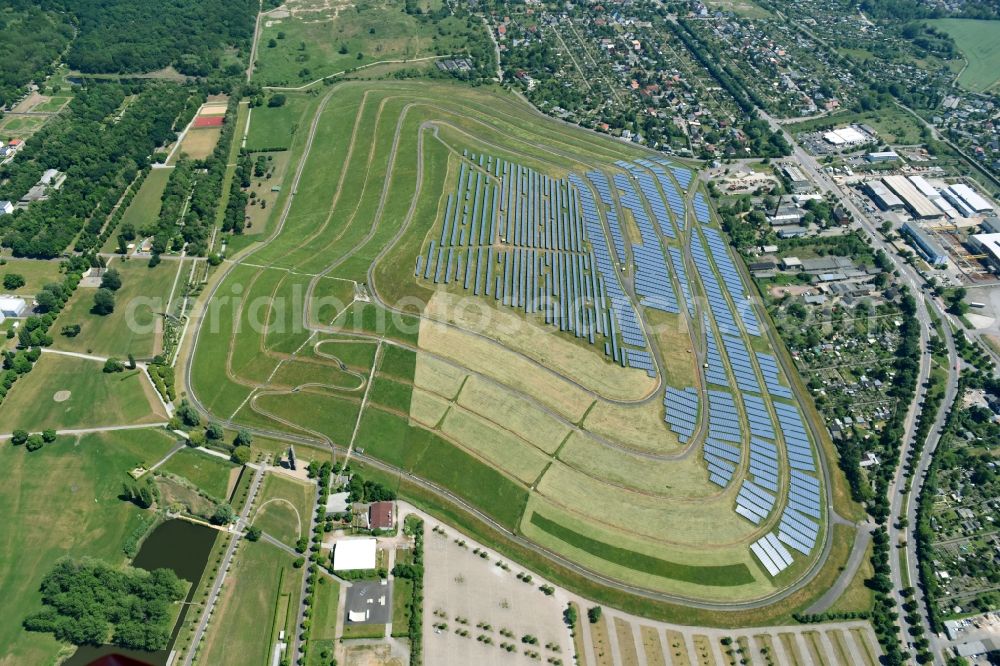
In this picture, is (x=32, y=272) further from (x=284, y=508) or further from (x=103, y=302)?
(x=284, y=508)

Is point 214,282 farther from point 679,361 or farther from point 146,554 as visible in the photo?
point 679,361

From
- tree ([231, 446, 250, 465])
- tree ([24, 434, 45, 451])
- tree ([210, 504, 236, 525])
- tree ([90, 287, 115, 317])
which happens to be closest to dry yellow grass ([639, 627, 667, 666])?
tree ([210, 504, 236, 525])

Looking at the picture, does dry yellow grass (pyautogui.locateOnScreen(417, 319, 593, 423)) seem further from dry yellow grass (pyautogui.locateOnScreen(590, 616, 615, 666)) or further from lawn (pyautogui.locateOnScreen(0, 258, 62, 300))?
lawn (pyautogui.locateOnScreen(0, 258, 62, 300))

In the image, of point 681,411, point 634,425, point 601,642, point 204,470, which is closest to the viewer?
point 601,642

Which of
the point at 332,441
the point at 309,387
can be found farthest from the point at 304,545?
the point at 309,387

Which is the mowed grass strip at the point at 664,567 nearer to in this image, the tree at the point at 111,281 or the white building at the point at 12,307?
the tree at the point at 111,281

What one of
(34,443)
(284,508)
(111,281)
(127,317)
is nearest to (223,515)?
(284,508)
